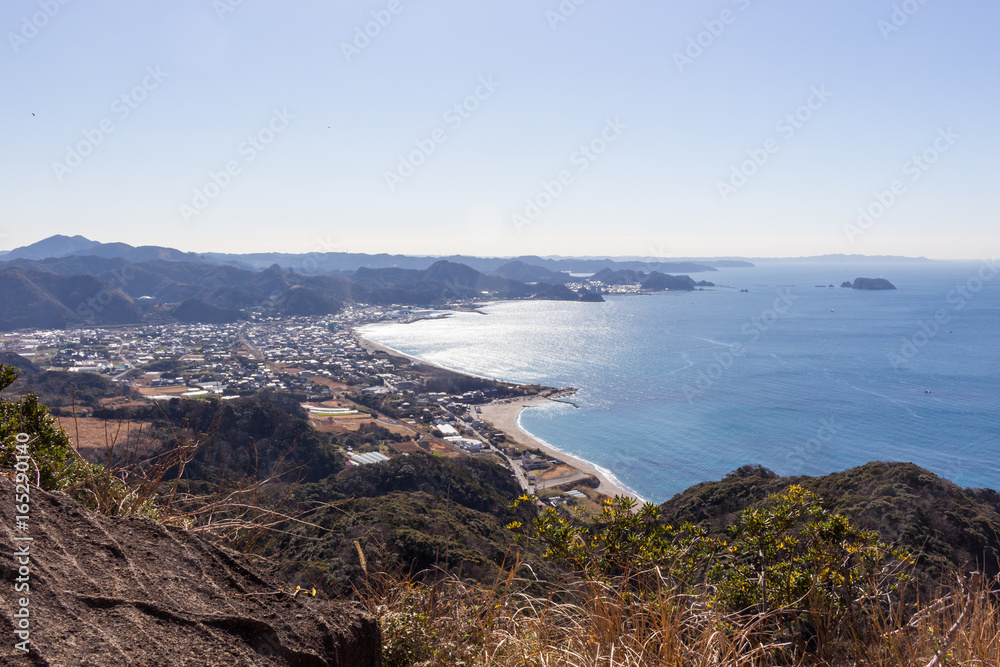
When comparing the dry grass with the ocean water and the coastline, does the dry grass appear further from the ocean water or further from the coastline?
the ocean water

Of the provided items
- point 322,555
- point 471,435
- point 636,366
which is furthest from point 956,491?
point 636,366

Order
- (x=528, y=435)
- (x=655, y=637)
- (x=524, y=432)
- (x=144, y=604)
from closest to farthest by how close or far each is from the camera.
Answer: (x=144, y=604), (x=655, y=637), (x=528, y=435), (x=524, y=432)

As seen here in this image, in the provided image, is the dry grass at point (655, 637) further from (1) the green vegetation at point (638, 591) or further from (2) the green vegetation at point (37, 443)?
(2) the green vegetation at point (37, 443)

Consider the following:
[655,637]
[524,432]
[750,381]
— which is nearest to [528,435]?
[524,432]

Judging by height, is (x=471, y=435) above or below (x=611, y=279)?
below

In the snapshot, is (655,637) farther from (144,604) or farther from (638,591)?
(144,604)

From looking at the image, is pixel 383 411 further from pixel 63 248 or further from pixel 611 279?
pixel 63 248

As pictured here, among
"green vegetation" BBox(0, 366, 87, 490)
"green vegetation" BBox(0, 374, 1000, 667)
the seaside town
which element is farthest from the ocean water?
"green vegetation" BBox(0, 366, 87, 490)
